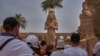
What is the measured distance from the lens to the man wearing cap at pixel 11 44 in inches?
154

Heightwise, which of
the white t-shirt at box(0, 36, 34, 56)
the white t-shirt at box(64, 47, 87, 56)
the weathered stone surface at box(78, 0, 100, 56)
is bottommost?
the weathered stone surface at box(78, 0, 100, 56)

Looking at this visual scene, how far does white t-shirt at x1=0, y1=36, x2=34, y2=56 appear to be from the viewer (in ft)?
12.8

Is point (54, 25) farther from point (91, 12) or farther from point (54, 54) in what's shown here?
point (54, 54)

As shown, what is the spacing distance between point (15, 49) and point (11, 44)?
0.08 m

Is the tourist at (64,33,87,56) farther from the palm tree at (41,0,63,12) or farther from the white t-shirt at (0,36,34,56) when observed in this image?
the palm tree at (41,0,63,12)

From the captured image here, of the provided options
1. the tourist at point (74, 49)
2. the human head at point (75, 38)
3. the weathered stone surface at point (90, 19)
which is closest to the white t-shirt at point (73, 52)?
the tourist at point (74, 49)

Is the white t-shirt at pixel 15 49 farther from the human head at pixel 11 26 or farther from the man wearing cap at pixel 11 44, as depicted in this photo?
the human head at pixel 11 26

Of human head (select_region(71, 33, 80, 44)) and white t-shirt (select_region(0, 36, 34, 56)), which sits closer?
white t-shirt (select_region(0, 36, 34, 56))

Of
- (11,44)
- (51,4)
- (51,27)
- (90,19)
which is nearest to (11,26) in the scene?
(11,44)

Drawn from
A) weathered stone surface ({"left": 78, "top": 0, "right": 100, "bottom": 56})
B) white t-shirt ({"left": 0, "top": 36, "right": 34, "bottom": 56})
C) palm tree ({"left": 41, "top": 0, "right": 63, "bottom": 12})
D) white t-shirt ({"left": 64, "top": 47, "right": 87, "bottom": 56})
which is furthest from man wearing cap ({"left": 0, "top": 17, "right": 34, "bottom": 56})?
palm tree ({"left": 41, "top": 0, "right": 63, "bottom": 12})

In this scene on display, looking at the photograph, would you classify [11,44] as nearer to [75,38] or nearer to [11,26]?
[11,26]

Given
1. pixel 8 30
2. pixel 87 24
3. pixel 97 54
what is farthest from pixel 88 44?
pixel 8 30

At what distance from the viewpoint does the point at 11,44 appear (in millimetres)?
3953

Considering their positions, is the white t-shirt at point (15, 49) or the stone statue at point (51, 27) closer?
the white t-shirt at point (15, 49)
